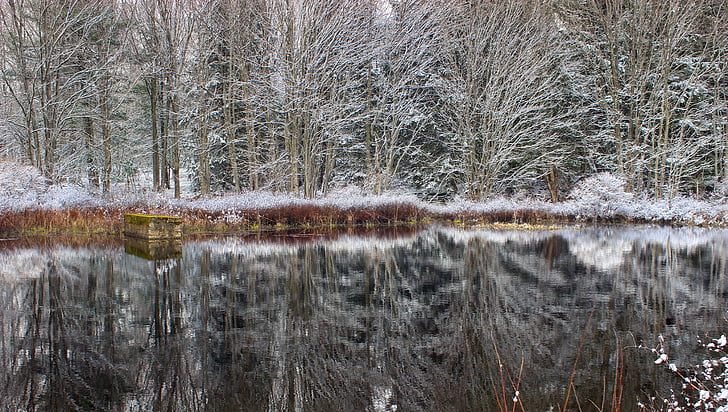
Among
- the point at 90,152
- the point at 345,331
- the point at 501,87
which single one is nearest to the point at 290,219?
the point at 501,87

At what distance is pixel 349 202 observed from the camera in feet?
72.9

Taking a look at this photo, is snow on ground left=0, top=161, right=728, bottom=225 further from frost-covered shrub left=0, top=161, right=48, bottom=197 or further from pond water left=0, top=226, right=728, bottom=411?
pond water left=0, top=226, right=728, bottom=411

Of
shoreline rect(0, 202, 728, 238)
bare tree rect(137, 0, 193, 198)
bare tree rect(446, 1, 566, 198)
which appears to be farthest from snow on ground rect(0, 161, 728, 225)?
bare tree rect(137, 0, 193, 198)

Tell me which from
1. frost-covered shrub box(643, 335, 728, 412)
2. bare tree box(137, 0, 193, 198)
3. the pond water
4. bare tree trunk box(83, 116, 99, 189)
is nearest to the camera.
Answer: frost-covered shrub box(643, 335, 728, 412)

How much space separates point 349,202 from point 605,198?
451 inches

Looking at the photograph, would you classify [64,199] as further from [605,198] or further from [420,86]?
[605,198]

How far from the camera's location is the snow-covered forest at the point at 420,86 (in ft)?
84.7

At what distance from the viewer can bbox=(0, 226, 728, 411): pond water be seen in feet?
13.0

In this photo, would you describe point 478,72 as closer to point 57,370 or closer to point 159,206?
point 159,206

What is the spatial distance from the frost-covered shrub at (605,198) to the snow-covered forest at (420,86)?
4.09 meters

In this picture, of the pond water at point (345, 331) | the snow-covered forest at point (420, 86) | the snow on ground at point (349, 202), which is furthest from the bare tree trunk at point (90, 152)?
the pond water at point (345, 331)

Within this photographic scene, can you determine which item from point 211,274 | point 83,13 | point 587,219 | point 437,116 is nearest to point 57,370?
point 211,274

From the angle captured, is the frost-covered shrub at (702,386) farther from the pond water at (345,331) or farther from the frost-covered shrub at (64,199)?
the frost-covered shrub at (64,199)

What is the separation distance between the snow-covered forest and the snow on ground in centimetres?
299
